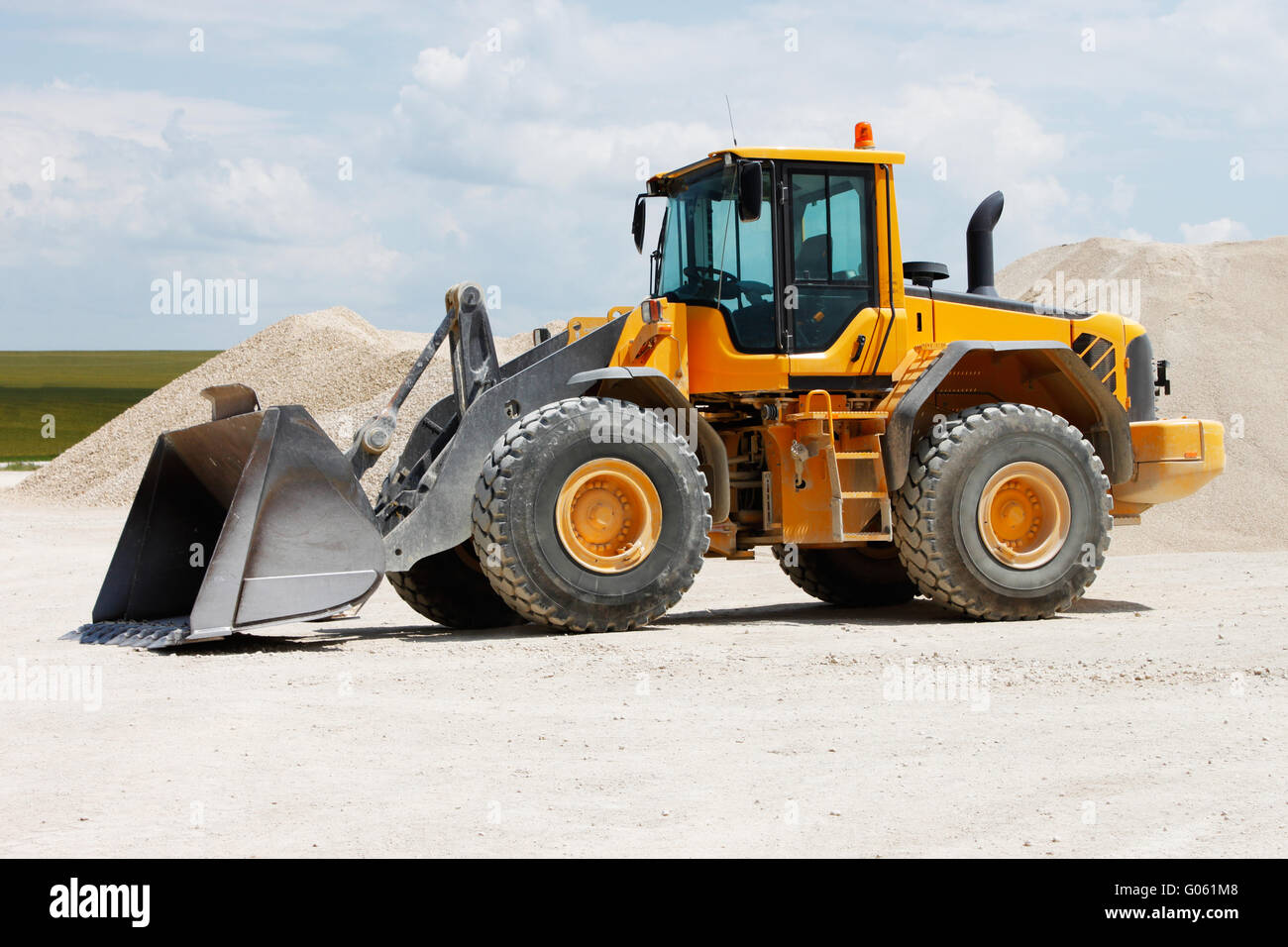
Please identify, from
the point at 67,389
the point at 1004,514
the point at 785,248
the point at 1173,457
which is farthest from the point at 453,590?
the point at 67,389

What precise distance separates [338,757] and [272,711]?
108 cm

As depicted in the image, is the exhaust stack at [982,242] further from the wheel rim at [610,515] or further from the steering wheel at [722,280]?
the wheel rim at [610,515]

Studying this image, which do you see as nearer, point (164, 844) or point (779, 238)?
point (164, 844)

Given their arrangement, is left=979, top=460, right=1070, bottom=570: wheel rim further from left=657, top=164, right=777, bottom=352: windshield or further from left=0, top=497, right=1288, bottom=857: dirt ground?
left=657, top=164, right=777, bottom=352: windshield

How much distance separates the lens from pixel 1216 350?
81.8 ft

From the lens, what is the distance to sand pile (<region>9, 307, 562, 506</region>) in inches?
1151

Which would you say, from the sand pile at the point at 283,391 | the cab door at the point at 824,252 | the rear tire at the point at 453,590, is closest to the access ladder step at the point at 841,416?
the cab door at the point at 824,252

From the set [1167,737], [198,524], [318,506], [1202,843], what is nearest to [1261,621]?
[1167,737]

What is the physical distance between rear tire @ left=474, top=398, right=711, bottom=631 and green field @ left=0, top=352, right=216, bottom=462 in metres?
54.4

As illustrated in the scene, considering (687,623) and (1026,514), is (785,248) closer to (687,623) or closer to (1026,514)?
(1026,514)

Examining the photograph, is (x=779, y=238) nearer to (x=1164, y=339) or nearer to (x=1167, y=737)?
(x=1167, y=737)

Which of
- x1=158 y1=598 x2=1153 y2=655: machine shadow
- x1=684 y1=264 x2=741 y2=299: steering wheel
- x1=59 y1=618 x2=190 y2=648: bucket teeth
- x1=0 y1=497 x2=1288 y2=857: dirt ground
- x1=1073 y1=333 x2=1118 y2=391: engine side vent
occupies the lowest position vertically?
x1=158 y1=598 x2=1153 y2=655: machine shadow

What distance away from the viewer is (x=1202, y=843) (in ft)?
14.0

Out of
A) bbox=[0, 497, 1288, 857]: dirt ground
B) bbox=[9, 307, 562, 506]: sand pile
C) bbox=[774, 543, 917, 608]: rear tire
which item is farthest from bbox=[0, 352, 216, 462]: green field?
bbox=[0, 497, 1288, 857]: dirt ground
